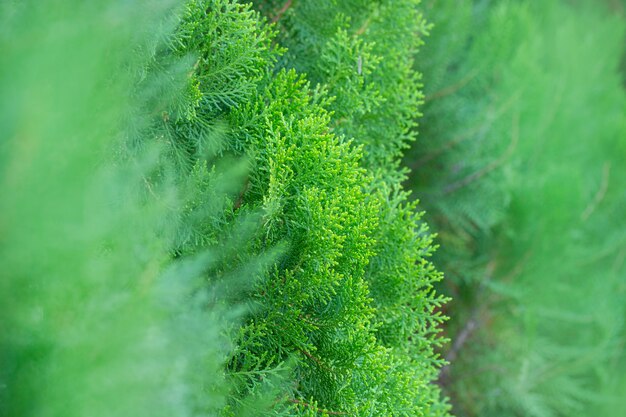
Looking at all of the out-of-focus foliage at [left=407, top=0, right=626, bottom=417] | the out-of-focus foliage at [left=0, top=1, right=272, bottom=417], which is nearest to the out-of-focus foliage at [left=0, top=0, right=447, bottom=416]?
the out-of-focus foliage at [left=0, top=1, right=272, bottom=417]

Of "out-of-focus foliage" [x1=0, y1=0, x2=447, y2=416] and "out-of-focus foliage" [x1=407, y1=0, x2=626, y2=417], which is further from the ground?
"out-of-focus foliage" [x1=0, y1=0, x2=447, y2=416]

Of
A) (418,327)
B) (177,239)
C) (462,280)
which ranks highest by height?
(177,239)

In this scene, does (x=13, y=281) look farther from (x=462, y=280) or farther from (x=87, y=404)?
(x=462, y=280)

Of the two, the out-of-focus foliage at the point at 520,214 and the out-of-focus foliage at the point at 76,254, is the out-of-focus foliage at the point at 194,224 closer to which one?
the out-of-focus foliage at the point at 76,254

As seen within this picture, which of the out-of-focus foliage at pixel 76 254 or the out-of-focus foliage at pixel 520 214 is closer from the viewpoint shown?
the out-of-focus foliage at pixel 76 254

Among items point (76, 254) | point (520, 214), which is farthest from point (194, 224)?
point (520, 214)

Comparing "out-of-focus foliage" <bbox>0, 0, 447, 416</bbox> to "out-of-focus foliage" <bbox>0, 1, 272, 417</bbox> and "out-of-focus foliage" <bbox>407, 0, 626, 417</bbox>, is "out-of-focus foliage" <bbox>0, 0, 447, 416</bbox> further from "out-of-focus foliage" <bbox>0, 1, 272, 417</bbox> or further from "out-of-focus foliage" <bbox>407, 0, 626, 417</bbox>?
"out-of-focus foliage" <bbox>407, 0, 626, 417</bbox>

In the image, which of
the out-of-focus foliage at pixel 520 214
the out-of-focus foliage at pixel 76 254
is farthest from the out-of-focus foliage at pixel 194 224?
the out-of-focus foliage at pixel 520 214

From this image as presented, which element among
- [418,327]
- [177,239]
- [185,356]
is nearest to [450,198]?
[418,327]
